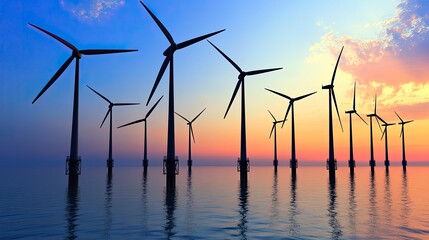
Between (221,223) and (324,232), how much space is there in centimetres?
694

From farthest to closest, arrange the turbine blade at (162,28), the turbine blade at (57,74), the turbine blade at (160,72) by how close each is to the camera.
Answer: the turbine blade at (57,74), the turbine blade at (162,28), the turbine blade at (160,72)

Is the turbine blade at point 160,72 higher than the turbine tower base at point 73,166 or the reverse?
higher

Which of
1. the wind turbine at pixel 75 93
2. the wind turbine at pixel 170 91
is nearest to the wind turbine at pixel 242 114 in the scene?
the wind turbine at pixel 170 91

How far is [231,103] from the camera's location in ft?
252

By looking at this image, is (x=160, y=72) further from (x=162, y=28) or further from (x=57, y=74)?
(x=57, y=74)

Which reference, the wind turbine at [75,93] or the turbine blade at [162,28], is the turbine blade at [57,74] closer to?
the wind turbine at [75,93]

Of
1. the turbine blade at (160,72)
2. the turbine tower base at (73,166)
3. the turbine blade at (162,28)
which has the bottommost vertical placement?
the turbine tower base at (73,166)

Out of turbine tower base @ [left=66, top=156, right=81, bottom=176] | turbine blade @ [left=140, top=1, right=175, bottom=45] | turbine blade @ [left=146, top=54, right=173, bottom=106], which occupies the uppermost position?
turbine blade @ [left=140, top=1, right=175, bottom=45]

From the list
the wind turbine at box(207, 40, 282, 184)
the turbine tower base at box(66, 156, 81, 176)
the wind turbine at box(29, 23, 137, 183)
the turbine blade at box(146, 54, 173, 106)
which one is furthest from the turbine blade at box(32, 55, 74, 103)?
the wind turbine at box(207, 40, 282, 184)

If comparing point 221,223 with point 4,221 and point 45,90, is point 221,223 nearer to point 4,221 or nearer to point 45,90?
point 4,221

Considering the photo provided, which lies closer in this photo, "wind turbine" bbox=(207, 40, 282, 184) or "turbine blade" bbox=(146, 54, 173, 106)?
"turbine blade" bbox=(146, 54, 173, 106)

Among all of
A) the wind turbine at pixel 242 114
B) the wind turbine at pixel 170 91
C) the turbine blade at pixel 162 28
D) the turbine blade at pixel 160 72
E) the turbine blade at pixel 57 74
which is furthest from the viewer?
the wind turbine at pixel 242 114

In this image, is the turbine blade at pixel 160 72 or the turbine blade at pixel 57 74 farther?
the turbine blade at pixel 57 74

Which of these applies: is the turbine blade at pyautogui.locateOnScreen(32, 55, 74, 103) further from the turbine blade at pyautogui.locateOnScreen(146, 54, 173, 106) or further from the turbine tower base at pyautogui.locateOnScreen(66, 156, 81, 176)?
the turbine blade at pyautogui.locateOnScreen(146, 54, 173, 106)
